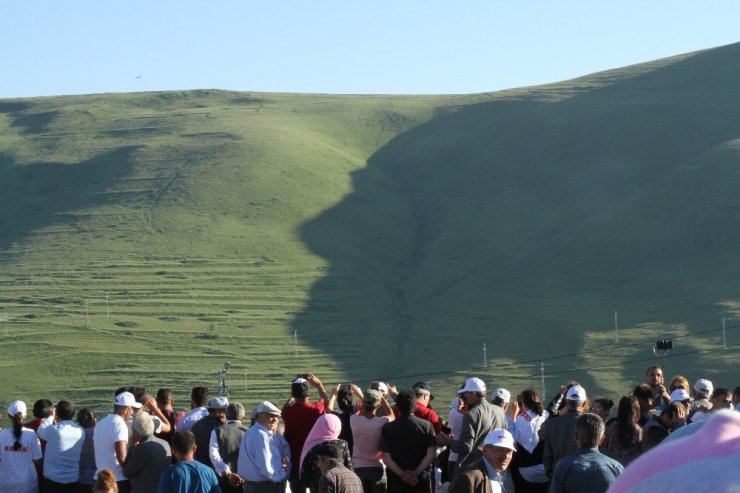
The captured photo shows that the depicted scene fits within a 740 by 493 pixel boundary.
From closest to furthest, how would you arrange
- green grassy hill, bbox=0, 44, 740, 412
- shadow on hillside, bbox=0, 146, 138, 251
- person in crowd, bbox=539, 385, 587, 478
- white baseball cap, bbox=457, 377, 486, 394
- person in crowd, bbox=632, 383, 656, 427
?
1. person in crowd, bbox=539, 385, 587, 478
2. white baseball cap, bbox=457, 377, 486, 394
3. person in crowd, bbox=632, 383, 656, 427
4. green grassy hill, bbox=0, 44, 740, 412
5. shadow on hillside, bbox=0, 146, 138, 251

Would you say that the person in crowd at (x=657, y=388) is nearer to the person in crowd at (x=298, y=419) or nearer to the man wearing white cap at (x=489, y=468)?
the person in crowd at (x=298, y=419)

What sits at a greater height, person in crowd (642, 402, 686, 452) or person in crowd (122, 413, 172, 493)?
person in crowd (642, 402, 686, 452)

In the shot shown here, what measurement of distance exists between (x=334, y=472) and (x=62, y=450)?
4.40 m

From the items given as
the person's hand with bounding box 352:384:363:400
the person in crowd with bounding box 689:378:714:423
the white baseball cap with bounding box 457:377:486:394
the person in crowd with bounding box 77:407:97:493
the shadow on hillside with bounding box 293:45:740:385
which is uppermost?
the shadow on hillside with bounding box 293:45:740:385

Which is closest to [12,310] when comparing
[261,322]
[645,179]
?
[261,322]

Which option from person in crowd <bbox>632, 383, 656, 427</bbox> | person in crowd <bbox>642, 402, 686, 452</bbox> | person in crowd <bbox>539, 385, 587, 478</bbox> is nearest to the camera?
person in crowd <bbox>539, 385, 587, 478</bbox>

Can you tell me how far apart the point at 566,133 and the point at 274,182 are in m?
31.4

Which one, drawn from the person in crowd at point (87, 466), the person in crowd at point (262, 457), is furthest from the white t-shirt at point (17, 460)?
the person in crowd at point (262, 457)

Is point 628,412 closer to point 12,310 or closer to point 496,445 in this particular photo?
point 496,445

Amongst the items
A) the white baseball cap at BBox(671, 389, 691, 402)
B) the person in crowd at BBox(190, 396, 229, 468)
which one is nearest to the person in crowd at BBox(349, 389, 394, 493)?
the person in crowd at BBox(190, 396, 229, 468)

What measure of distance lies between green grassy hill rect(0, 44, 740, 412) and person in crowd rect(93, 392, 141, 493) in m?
42.7

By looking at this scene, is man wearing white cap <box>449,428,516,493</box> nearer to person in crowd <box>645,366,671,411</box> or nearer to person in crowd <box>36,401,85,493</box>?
person in crowd <box>645,366,671,411</box>

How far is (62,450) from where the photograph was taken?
1176cm

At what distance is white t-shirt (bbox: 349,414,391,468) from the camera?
10.9 meters
